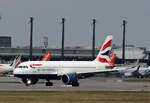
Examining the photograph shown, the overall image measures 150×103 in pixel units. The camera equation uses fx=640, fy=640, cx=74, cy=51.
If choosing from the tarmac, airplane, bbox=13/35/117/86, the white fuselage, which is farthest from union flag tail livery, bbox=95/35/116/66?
the tarmac

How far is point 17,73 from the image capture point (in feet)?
280

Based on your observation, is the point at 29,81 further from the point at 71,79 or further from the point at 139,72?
the point at 139,72

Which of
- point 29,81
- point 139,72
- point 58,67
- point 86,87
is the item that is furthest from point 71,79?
point 139,72

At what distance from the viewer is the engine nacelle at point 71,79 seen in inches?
3295

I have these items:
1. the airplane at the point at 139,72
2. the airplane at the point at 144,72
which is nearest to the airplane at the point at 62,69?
the airplane at the point at 139,72

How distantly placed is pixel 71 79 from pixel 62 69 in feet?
11.9

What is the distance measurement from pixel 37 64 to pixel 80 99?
3402cm

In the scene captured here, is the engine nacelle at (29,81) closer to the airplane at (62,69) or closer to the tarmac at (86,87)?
the airplane at (62,69)

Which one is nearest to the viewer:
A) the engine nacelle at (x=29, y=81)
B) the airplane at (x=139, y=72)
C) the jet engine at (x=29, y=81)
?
the jet engine at (x=29, y=81)

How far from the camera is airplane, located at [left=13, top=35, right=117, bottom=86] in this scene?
8562cm

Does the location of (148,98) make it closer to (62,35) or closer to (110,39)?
(110,39)

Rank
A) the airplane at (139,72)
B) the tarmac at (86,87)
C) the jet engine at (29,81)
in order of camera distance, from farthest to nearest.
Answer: the airplane at (139,72)
the jet engine at (29,81)
the tarmac at (86,87)

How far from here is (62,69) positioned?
3445 inches

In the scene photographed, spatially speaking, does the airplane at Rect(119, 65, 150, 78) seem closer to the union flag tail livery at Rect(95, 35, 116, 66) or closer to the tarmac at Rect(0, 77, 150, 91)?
the tarmac at Rect(0, 77, 150, 91)
